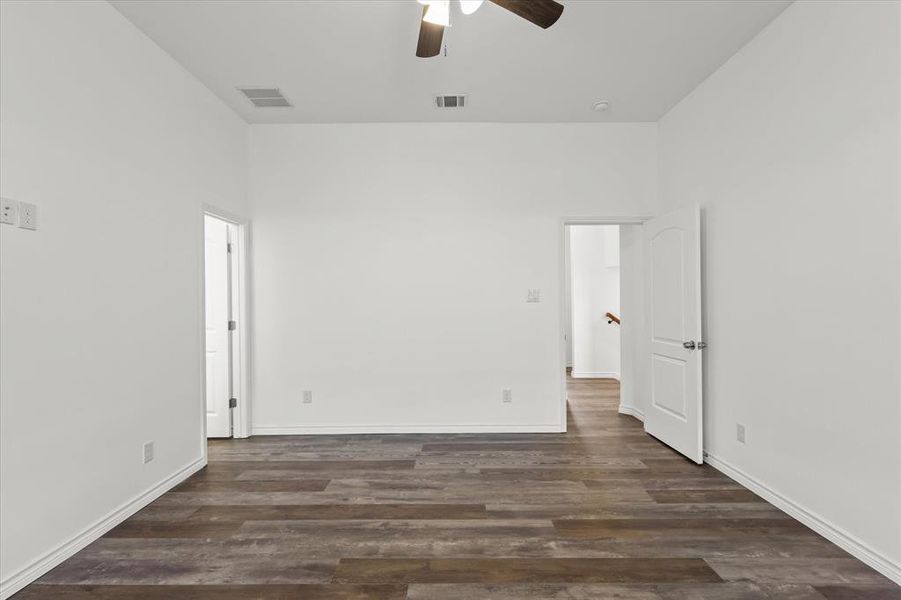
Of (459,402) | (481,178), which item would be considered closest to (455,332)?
(459,402)

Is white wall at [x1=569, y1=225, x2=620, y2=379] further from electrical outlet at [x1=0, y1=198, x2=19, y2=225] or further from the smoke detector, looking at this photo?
electrical outlet at [x1=0, y1=198, x2=19, y2=225]

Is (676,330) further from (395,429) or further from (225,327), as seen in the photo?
(225,327)

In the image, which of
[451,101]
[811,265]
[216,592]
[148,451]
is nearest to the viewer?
[216,592]

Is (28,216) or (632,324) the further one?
(632,324)

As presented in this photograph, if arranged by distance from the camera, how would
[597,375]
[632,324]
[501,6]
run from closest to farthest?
[501,6] < [632,324] < [597,375]

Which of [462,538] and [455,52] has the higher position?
[455,52]

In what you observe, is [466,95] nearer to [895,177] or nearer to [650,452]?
[895,177]

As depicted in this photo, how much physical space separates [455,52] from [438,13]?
Answer: 3.93 ft

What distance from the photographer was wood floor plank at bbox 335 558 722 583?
1.99 metres

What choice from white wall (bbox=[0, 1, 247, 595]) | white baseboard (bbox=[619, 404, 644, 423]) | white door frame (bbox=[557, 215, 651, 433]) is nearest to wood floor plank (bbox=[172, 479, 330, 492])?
white wall (bbox=[0, 1, 247, 595])

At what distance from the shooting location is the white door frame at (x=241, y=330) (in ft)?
13.1

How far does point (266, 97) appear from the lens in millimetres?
3570

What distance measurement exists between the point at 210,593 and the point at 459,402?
2510 mm

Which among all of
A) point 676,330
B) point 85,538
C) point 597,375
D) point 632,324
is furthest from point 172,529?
point 597,375
